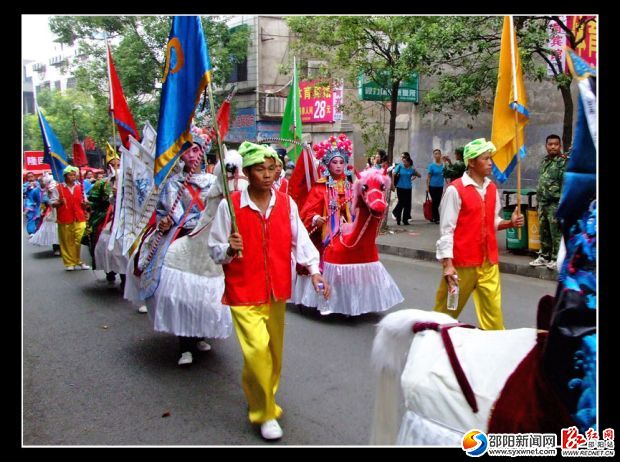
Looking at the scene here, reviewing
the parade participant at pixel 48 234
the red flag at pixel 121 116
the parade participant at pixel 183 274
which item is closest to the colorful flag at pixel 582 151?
the parade participant at pixel 183 274

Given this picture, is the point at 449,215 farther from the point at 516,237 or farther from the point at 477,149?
the point at 516,237

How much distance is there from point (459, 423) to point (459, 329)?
38 cm

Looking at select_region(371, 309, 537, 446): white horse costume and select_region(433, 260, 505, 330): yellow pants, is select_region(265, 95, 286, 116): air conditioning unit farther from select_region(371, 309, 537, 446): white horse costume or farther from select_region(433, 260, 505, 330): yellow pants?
select_region(371, 309, 537, 446): white horse costume

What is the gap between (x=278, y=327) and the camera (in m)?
4.14

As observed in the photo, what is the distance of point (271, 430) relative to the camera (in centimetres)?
393

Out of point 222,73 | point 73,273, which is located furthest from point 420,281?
point 222,73

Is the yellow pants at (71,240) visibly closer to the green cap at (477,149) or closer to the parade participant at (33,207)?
the parade participant at (33,207)

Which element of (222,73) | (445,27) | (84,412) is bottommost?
(84,412)

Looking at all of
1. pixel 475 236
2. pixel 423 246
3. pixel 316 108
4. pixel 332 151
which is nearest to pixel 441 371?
pixel 475 236

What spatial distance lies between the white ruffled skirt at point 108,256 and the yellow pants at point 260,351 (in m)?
4.72

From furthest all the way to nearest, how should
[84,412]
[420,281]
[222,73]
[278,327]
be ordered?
[222,73] → [420,281] → [84,412] → [278,327]

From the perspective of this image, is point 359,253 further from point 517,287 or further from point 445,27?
point 445,27

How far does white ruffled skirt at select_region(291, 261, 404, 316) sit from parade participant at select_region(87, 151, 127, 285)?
316 cm

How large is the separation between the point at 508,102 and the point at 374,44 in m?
9.00
